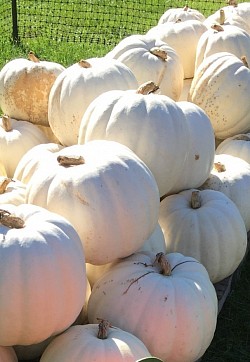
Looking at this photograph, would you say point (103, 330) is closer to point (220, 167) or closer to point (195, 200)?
point (195, 200)

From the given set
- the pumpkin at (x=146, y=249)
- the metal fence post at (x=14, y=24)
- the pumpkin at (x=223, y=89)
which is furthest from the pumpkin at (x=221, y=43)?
the metal fence post at (x=14, y=24)

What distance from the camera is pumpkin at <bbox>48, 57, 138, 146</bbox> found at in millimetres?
2883

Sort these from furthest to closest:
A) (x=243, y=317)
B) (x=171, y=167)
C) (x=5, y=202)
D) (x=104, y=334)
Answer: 1. (x=243, y=317)
2. (x=171, y=167)
3. (x=5, y=202)
4. (x=104, y=334)

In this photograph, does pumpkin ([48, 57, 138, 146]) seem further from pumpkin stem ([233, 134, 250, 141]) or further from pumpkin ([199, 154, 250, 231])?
pumpkin stem ([233, 134, 250, 141])

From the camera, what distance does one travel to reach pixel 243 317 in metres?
3.12

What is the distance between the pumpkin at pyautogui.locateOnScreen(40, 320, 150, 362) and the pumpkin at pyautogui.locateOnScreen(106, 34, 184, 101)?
1568 mm

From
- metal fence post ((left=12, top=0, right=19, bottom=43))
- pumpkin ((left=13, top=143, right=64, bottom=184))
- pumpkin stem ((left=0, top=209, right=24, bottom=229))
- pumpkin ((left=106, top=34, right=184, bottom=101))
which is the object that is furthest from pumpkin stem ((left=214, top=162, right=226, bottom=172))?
metal fence post ((left=12, top=0, right=19, bottom=43))

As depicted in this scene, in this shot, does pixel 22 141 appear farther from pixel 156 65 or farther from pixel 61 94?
pixel 156 65

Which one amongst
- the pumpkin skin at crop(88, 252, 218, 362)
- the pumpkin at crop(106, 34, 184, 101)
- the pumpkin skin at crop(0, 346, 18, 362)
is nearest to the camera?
the pumpkin skin at crop(0, 346, 18, 362)

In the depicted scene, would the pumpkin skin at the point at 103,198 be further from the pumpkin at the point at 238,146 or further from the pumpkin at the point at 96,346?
the pumpkin at the point at 238,146

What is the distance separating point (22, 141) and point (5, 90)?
32 cm

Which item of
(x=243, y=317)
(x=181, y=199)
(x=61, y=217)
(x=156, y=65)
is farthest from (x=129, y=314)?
(x=156, y=65)

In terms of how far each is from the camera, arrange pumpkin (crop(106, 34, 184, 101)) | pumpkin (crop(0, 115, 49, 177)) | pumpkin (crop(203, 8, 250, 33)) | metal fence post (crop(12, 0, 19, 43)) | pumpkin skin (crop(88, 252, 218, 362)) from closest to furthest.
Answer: pumpkin skin (crop(88, 252, 218, 362)), pumpkin (crop(0, 115, 49, 177)), pumpkin (crop(106, 34, 184, 101)), pumpkin (crop(203, 8, 250, 33)), metal fence post (crop(12, 0, 19, 43))

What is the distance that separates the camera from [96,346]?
1910 mm
